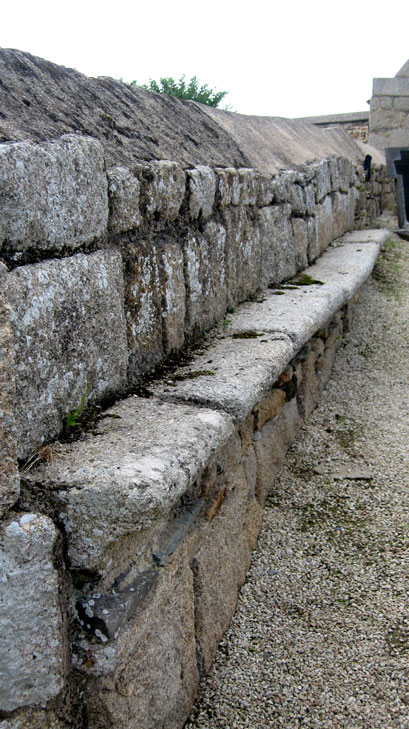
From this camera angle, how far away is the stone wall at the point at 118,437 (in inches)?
52.6

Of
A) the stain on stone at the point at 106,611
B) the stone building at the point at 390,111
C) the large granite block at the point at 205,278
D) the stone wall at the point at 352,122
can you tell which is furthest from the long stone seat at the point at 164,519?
the stone wall at the point at 352,122

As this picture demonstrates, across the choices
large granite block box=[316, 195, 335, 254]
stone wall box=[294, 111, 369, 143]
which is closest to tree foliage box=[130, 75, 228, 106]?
stone wall box=[294, 111, 369, 143]

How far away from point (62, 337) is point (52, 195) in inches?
14.3

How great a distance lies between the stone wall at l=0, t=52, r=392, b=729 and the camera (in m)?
1.34

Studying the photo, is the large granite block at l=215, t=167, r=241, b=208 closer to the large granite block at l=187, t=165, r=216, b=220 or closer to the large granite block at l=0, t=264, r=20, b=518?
the large granite block at l=187, t=165, r=216, b=220

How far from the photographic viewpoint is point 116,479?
4.50 feet

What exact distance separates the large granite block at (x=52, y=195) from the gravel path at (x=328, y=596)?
137cm

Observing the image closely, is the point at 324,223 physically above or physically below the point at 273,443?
above

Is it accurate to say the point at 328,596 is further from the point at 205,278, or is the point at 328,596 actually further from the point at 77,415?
the point at 205,278

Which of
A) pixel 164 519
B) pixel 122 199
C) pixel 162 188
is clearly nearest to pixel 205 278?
pixel 162 188

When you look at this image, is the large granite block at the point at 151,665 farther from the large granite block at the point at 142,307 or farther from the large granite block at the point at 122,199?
the large granite block at the point at 122,199

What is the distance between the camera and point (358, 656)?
194 cm

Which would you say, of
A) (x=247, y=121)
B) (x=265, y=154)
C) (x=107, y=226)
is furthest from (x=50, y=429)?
(x=247, y=121)

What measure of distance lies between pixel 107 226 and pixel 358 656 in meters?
1.55
